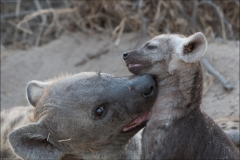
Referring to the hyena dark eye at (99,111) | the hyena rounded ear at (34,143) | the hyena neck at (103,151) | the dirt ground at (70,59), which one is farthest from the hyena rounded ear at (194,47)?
the dirt ground at (70,59)

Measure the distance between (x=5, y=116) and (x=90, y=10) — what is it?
2.66 meters

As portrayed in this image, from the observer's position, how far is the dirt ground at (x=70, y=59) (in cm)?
653

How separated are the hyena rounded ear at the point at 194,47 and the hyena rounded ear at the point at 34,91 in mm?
1245

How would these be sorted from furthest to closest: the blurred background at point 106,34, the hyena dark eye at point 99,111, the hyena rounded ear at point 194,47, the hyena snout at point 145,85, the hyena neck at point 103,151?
the blurred background at point 106,34, the hyena neck at point 103,151, the hyena dark eye at point 99,111, the hyena snout at point 145,85, the hyena rounded ear at point 194,47

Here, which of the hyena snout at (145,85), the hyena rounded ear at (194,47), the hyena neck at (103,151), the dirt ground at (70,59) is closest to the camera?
the hyena rounded ear at (194,47)

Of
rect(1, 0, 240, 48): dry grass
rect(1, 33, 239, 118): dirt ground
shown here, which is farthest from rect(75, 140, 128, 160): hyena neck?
rect(1, 0, 240, 48): dry grass

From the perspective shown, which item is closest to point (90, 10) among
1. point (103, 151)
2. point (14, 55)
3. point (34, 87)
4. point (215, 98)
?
point (14, 55)

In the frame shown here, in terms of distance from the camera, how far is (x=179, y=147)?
3947 millimetres

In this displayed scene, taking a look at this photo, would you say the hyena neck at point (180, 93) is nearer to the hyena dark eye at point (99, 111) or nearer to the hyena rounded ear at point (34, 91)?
the hyena dark eye at point (99, 111)

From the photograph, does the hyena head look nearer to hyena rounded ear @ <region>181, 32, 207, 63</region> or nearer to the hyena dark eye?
hyena rounded ear @ <region>181, 32, 207, 63</region>

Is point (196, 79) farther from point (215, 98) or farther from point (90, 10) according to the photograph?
point (90, 10)

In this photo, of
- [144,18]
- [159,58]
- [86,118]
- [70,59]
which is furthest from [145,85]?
[70,59]

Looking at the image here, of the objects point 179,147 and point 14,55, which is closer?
point 179,147

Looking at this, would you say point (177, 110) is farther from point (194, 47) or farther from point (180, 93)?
point (194, 47)
